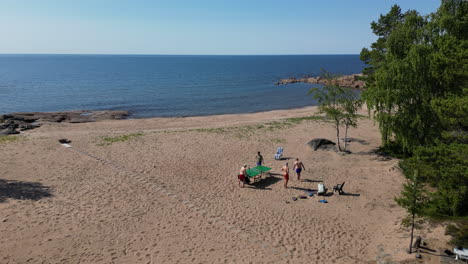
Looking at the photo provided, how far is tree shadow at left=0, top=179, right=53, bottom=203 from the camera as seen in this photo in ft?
49.5

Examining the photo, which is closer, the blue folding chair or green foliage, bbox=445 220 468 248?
green foliage, bbox=445 220 468 248

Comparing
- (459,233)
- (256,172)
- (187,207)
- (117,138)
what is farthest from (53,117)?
(459,233)

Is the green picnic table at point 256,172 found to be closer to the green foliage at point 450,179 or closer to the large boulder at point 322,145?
the large boulder at point 322,145

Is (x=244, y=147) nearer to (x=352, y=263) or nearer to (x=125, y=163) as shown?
(x=125, y=163)

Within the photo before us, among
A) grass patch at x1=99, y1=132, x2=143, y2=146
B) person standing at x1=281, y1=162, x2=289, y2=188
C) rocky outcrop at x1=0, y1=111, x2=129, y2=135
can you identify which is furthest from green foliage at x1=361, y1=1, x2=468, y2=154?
rocky outcrop at x1=0, y1=111, x2=129, y2=135

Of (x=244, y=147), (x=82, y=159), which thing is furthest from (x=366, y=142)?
(x=82, y=159)

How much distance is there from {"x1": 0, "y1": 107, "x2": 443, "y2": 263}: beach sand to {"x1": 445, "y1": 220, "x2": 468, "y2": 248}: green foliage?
0.54 m

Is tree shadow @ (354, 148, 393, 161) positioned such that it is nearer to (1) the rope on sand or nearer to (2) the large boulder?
(2) the large boulder

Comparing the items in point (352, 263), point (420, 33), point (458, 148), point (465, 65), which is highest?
point (420, 33)

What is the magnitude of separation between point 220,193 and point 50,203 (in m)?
7.85

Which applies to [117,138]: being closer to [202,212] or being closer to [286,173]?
[202,212]

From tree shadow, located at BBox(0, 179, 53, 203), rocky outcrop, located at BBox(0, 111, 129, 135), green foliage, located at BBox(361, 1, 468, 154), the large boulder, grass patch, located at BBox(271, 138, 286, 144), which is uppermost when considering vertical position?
green foliage, located at BBox(361, 1, 468, 154)

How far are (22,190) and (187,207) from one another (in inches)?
336

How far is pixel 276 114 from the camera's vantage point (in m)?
45.1
